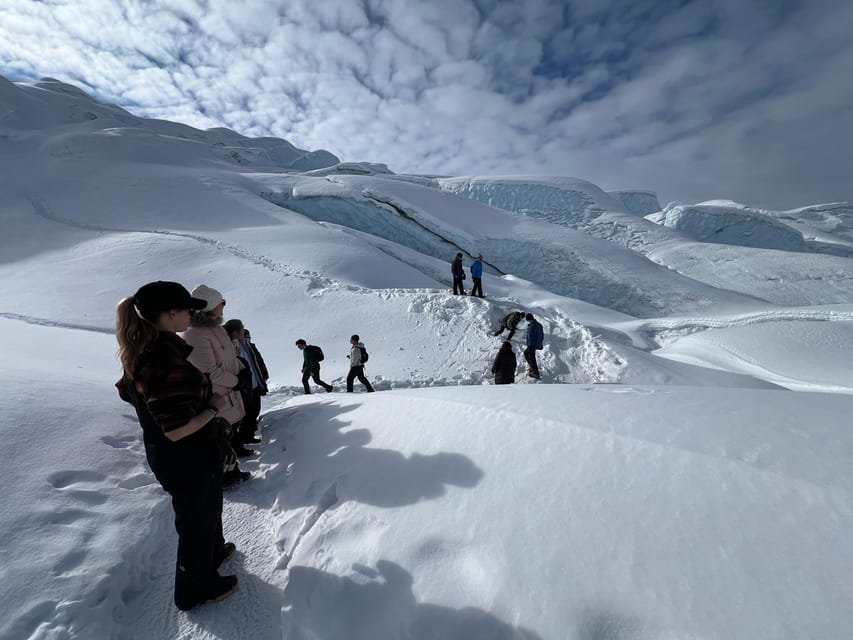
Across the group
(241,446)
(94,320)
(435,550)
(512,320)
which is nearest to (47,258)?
(94,320)

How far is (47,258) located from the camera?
1366 centimetres

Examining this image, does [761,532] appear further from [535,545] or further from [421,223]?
[421,223]

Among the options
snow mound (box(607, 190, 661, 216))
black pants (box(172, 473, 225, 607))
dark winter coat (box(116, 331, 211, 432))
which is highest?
snow mound (box(607, 190, 661, 216))

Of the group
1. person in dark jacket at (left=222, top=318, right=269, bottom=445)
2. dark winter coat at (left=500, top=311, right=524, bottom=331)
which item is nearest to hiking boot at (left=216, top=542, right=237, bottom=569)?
person in dark jacket at (left=222, top=318, right=269, bottom=445)

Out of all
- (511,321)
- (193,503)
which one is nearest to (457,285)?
(511,321)

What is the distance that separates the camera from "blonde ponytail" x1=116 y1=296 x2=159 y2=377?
1.68 metres

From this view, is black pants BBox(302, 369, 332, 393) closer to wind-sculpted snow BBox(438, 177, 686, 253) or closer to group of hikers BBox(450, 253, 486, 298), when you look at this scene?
group of hikers BBox(450, 253, 486, 298)

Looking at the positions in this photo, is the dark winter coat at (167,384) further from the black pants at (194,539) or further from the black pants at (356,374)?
the black pants at (356,374)

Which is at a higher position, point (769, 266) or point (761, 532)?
point (769, 266)

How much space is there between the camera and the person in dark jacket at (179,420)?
5.54ft

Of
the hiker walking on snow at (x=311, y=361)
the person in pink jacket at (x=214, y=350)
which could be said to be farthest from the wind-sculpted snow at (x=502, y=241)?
the person in pink jacket at (x=214, y=350)

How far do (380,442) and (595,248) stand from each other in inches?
959

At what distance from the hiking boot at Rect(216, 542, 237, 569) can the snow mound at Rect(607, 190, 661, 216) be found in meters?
78.3

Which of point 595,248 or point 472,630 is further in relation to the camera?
point 595,248
